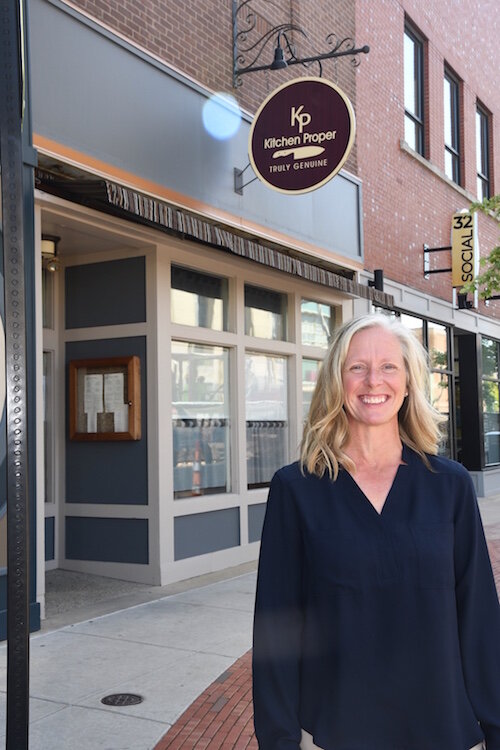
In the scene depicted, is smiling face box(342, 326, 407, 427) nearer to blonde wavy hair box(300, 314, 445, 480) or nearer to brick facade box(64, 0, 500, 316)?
blonde wavy hair box(300, 314, 445, 480)

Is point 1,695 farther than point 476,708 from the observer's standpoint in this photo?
Yes

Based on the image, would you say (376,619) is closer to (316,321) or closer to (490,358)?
(316,321)

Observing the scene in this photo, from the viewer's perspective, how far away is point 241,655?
5660 mm

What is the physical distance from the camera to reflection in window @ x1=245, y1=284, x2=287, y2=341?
31.6 ft

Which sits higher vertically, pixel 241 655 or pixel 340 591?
pixel 340 591

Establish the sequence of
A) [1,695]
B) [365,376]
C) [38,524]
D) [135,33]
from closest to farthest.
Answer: [365,376] < [1,695] < [38,524] < [135,33]

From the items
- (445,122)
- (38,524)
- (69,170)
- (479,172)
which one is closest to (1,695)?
(38,524)

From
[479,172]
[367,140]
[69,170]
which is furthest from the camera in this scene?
[479,172]

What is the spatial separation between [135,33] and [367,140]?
17.9 ft

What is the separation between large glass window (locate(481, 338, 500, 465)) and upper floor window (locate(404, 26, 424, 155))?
16.3ft

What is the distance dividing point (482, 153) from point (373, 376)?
55.8 ft

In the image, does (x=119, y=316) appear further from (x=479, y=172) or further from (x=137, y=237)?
(x=479, y=172)

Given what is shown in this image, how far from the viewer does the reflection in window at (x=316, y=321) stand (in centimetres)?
1064

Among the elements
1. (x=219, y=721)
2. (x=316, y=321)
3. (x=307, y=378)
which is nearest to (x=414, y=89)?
(x=316, y=321)
